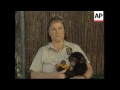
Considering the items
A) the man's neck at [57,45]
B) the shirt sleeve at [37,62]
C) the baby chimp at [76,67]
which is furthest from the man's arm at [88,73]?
the shirt sleeve at [37,62]

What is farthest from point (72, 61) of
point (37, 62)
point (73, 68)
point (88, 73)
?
point (37, 62)

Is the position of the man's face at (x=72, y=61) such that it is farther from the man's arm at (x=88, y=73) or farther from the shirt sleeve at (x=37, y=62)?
the shirt sleeve at (x=37, y=62)

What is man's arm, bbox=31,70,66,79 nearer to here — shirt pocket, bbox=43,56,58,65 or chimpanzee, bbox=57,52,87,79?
chimpanzee, bbox=57,52,87,79

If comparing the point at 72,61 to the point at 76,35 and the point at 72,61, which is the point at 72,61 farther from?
the point at 76,35

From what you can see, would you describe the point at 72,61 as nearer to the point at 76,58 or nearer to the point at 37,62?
the point at 76,58

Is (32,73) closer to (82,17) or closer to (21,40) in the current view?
(21,40)

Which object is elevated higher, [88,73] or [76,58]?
[76,58]

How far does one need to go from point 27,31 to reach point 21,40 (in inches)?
6.9

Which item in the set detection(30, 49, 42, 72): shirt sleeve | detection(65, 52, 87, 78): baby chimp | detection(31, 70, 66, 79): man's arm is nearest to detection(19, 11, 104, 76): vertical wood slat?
detection(30, 49, 42, 72): shirt sleeve

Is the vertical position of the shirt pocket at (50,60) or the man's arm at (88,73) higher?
the shirt pocket at (50,60)

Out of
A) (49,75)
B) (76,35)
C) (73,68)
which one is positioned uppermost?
(76,35)

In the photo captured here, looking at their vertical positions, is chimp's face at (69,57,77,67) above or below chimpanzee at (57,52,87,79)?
above

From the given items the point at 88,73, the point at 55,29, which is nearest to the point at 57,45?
the point at 55,29

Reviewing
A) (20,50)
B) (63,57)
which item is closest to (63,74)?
(63,57)
